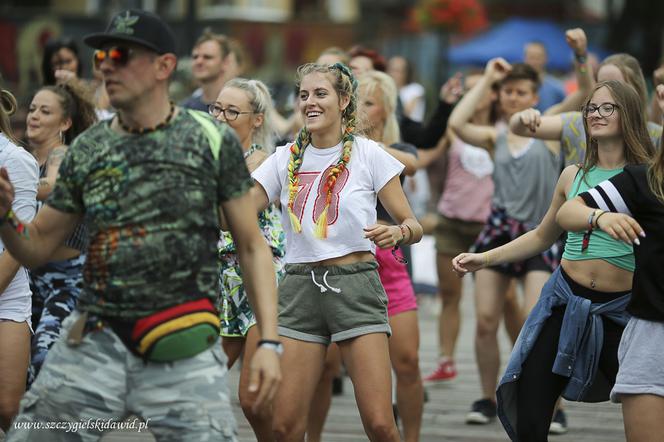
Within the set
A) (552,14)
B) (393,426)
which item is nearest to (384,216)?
(393,426)

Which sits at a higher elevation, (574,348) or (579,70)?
(579,70)

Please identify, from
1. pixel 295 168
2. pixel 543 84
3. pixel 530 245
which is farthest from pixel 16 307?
pixel 543 84

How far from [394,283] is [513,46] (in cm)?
1928

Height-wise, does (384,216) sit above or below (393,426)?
above

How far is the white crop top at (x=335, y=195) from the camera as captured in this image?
5.80 m

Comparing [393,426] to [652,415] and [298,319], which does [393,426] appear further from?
[652,415]

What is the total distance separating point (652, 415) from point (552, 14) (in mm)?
32141

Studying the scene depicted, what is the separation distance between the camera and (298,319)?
5.79 meters

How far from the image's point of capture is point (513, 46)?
84.1ft

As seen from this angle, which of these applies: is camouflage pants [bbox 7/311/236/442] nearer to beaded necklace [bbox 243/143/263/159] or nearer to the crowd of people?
the crowd of people

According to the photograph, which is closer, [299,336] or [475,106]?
[299,336]

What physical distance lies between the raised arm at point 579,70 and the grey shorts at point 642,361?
251cm

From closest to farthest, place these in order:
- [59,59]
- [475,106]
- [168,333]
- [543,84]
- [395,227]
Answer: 1. [168,333]
2. [395,227]
3. [475,106]
4. [59,59]
5. [543,84]

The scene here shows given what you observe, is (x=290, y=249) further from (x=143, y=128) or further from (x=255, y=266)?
(x=143, y=128)
